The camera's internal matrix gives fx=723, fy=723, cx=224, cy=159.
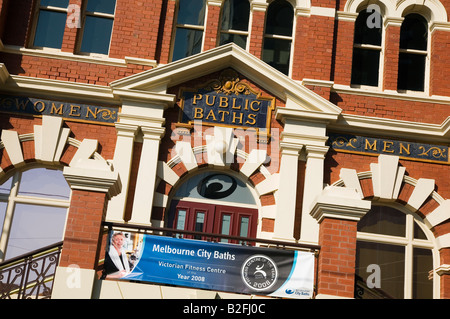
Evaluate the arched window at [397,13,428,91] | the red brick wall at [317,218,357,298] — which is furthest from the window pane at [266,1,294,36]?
the red brick wall at [317,218,357,298]

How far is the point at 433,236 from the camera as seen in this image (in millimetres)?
14586

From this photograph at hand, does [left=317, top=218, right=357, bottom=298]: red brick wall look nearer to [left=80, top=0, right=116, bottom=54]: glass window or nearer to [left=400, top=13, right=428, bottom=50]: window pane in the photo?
[left=400, top=13, right=428, bottom=50]: window pane

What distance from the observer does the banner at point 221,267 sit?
10367 millimetres

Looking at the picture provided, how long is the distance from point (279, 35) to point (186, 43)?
2.05 meters

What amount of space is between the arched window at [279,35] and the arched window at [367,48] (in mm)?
1483

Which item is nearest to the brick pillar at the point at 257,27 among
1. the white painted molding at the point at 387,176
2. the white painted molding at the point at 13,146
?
the white painted molding at the point at 387,176

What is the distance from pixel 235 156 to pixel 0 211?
4801mm

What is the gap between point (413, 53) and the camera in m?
16.0

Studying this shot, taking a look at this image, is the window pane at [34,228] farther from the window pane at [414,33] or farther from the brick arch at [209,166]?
the window pane at [414,33]

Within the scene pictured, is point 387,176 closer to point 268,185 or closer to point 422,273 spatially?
point 422,273

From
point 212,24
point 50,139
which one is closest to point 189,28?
point 212,24

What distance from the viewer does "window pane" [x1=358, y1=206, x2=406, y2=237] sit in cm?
1461

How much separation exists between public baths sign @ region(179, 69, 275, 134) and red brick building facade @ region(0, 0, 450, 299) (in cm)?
3

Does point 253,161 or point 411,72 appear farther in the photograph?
point 411,72
